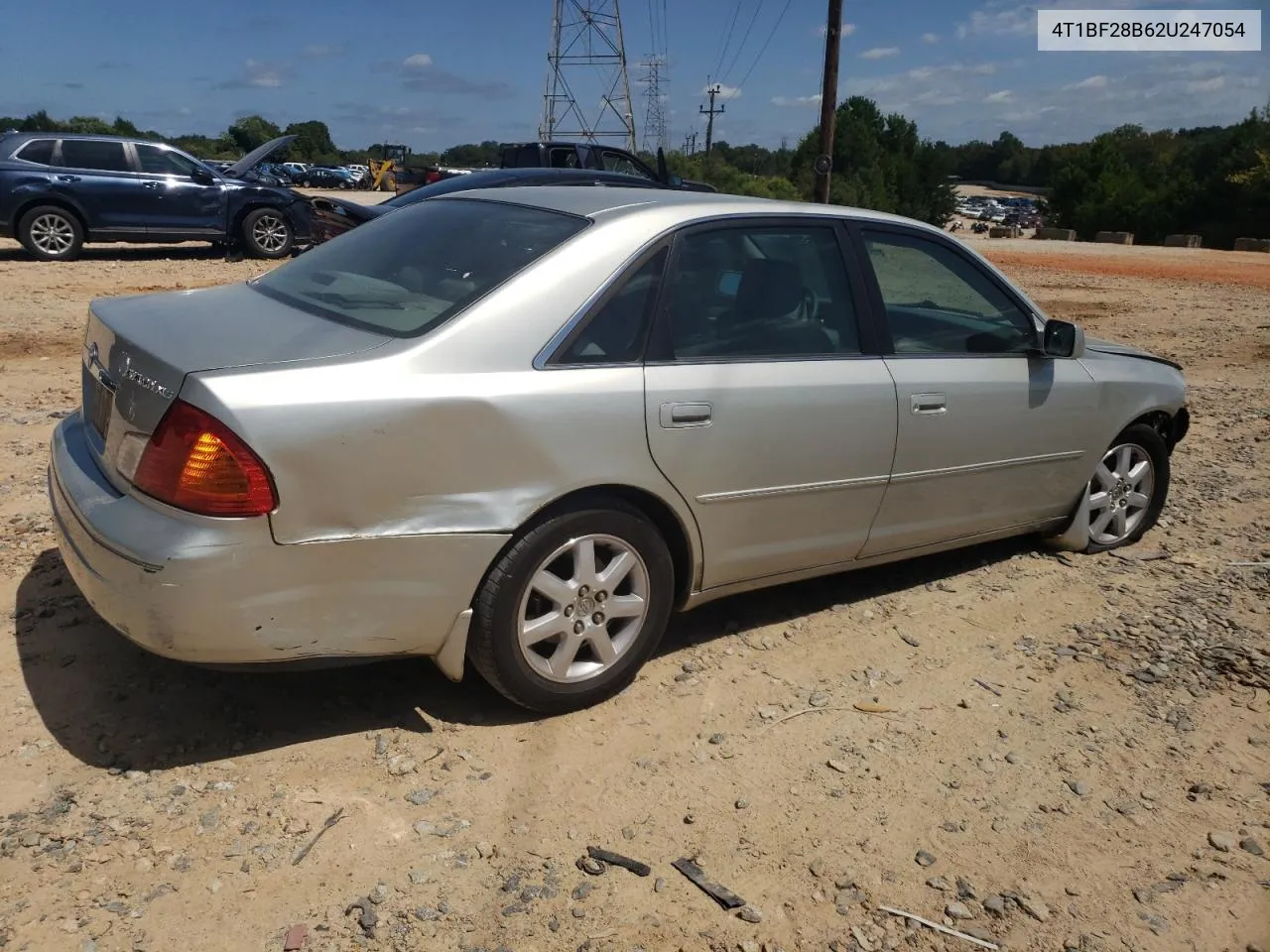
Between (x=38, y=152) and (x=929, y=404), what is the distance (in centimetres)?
1387

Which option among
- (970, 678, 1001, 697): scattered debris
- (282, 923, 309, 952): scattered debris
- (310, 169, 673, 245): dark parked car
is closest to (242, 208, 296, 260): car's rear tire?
(310, 169, 673, 245): dark parked car

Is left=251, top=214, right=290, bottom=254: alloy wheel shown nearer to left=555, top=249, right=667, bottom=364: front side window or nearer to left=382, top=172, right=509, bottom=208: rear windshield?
left=382, top=172, right=509, bottom=208: rear windshield

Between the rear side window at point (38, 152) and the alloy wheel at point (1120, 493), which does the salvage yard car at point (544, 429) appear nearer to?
the alloy wheel at point (1120, 493)

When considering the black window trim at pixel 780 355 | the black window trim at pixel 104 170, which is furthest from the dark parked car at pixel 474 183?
the black window trim at pixel 780 355

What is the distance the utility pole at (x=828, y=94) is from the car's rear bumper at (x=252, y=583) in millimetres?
21135

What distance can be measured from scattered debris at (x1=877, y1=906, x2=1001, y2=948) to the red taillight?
1847 mm

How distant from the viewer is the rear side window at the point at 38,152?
1395cm

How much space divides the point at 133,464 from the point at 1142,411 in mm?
4228

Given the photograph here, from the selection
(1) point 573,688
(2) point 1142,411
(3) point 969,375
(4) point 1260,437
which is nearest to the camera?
(1) point 573,688

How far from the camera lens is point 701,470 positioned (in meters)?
3.48

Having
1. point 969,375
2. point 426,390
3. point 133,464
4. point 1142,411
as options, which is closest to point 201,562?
point 133,464

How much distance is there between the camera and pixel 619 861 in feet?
9.22

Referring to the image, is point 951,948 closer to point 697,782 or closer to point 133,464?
point 697,782

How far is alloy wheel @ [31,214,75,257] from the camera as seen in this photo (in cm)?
1416
